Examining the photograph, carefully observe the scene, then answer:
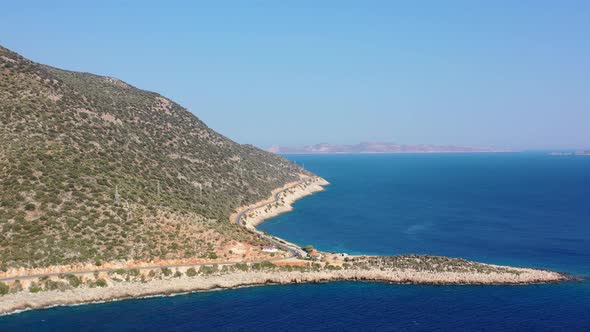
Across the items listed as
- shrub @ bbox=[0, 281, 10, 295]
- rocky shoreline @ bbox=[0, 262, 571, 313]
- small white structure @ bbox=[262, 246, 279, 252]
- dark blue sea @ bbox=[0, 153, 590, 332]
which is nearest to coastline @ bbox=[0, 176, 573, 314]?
rocky shoreline @ bbox=[0, 262, 571, 313]

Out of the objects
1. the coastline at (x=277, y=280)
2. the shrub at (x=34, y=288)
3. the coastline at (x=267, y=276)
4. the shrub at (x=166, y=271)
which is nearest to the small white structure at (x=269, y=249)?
the coastline at (x=267, y=276)

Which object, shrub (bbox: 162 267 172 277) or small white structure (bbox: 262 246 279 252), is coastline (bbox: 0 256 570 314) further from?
small white structure (bbox: 262 246 279 252)

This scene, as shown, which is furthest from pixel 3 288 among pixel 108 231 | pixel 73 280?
pixel 108 231

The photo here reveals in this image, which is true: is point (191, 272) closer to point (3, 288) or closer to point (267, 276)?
point (267, 276)

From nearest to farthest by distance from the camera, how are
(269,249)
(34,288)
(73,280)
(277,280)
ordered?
(34,288), (73,280), (277,280), (269,249)

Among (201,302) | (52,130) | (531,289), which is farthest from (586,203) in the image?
(52,130)
